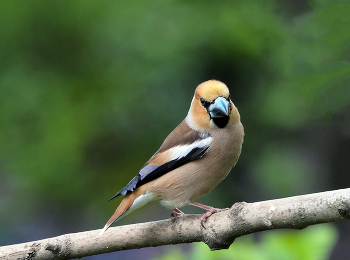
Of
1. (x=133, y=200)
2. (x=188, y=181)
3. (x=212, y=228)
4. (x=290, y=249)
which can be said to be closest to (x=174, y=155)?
(x=188, y=181)

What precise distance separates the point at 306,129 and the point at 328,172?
0.64 metres

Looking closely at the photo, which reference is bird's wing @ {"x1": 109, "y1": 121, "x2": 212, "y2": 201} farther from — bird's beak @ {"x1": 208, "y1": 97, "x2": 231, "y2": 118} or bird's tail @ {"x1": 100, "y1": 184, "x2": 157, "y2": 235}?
bird's beak @ {"x1": 208, "y1": 97, "x2": 231, "y2": 118}

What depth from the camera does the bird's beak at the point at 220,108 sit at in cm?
288

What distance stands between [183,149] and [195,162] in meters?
0.14

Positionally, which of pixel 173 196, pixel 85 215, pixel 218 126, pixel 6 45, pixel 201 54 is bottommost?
pixel 173 196

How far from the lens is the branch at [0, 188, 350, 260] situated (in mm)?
2129

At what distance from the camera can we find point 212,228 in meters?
2.61

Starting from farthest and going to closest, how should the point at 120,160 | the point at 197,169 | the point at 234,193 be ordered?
the point at 120,160
the point at 234,193
the point at 197,169

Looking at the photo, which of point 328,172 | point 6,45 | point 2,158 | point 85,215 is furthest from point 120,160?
point 328,172

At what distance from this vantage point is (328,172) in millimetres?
5453

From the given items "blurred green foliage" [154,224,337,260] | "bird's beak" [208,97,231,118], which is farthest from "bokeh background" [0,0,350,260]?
"blurred green foliage" [154,224,337,260]

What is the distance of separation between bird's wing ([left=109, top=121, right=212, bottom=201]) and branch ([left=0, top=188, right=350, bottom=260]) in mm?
336

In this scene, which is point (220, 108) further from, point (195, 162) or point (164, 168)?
point (164, 168)

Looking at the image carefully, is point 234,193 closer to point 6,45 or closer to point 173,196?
point 173,196
